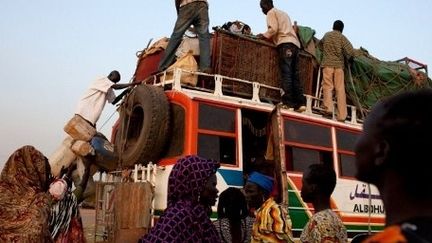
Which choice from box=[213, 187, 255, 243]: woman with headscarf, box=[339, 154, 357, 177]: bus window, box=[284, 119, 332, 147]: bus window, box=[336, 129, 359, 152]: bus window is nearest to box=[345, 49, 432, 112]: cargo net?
box=[336, 129, 359, 152]: bus window

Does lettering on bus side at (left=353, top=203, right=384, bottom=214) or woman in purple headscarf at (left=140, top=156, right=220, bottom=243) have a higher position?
lettering on bus side at (left=353, top=203, right=384, bottom=214)

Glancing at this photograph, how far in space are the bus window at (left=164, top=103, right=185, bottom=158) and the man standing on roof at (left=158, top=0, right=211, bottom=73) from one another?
2.95 feet

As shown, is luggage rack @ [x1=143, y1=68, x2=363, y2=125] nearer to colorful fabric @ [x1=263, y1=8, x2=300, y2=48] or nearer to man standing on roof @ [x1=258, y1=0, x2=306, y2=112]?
→ man standing on roof @ [x1=258, y1=0, x2=306, y2=112]

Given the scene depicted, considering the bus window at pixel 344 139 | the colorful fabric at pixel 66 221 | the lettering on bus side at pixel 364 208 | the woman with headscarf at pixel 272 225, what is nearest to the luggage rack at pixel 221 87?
the bus window at pixel 344 139

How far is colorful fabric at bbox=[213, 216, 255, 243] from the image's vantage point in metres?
4.10

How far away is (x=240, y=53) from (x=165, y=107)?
147 cm

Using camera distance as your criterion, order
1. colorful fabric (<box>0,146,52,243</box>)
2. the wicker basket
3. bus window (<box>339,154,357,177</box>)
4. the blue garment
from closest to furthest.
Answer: colorful fabric (<box>0,146,52,243</box>) → the wicker basket → the blue garment → bus window (<box>339,154,357,177</box>)

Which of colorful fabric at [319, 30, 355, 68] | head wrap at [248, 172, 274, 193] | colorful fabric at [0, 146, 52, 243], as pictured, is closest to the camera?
colorful fabric at [0, 146, 52, 243]

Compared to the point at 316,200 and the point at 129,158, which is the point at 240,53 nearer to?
the point at 129,158

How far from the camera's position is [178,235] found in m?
2.48

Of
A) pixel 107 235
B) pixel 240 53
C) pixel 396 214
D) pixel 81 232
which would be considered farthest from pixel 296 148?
pixel 396 214

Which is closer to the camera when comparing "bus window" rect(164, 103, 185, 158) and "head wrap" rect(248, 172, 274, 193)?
"head wrap" rect(248, 172, 274, 193)

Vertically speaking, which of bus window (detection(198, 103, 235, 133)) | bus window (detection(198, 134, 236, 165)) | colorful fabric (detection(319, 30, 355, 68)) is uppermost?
colorful fabric (detection(319, 30, 355, 68))

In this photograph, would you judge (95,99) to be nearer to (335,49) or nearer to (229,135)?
(229,135)
